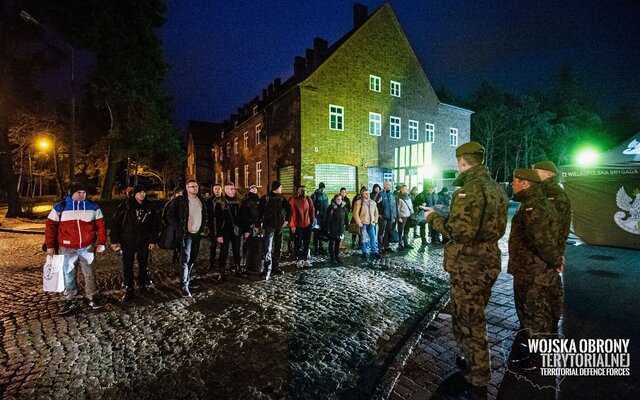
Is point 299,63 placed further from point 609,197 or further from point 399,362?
point 399,362

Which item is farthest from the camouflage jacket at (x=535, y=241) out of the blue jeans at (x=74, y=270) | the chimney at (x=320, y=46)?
the chimney at (x=320, y=46)

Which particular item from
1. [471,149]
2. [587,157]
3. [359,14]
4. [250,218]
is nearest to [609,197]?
[587,157]

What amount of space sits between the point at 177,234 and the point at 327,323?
3.31m

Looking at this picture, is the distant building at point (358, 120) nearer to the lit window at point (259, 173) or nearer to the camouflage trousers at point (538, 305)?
the lit window at point (259, 173)

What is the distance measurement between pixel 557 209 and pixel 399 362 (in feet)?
8.86

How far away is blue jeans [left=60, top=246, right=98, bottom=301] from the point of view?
16.8 ft

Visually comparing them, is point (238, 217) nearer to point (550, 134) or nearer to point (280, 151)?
point (280, 151)

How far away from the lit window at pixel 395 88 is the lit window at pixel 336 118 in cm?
487

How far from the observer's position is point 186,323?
15.3 feet

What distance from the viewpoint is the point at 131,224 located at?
575cm

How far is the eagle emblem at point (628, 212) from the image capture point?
9555 mm

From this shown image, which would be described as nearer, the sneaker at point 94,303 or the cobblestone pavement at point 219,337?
the cobblestone pavement at point 219,337

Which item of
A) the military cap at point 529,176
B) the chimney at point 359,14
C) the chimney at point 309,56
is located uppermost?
the chimney at point 359,14

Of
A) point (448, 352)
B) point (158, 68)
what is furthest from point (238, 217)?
point (158, 68)
